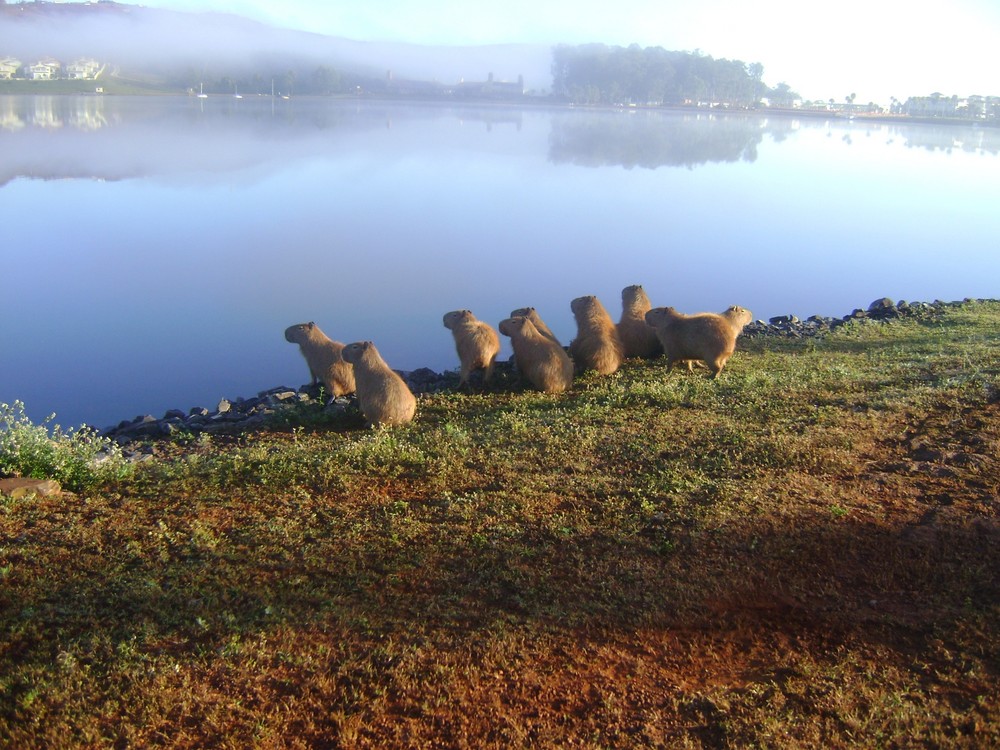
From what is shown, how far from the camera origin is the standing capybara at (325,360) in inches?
345

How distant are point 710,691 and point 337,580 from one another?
2.01 m

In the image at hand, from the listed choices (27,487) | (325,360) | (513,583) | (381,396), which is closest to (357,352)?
(381,396)

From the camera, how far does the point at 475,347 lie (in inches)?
349

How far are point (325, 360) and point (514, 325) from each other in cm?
232

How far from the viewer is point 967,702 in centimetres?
325

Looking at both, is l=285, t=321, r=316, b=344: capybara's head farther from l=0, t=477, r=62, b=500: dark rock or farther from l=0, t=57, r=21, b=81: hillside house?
l=0, t=57, r=21, b=81: hillside house

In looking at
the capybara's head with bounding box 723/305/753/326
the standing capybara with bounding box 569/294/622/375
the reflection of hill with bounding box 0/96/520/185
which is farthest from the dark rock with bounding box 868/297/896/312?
the reflection of hill with bounding box 0/96/520/185

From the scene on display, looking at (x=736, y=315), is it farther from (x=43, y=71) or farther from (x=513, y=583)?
(x=43, y=71)

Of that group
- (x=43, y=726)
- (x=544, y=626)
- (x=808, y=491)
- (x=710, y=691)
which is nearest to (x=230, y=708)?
(x=43, y=726)

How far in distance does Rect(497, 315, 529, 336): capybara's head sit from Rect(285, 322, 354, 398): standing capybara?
1.94m

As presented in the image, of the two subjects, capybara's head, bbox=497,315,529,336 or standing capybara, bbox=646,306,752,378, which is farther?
capybara's head, bbox=497,315,529,336

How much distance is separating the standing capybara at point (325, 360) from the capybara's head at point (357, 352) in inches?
26.0

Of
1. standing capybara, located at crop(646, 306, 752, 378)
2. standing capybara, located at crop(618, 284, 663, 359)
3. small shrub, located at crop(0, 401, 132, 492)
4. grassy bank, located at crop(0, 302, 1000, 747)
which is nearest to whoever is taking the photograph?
grassy bank, located at crop(0, 302, 1000, 747)

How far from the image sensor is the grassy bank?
314 centimetres
